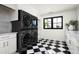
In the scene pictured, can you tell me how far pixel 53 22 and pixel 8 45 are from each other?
11.3ft

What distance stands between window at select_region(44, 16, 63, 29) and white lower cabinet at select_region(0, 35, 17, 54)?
3.09 m

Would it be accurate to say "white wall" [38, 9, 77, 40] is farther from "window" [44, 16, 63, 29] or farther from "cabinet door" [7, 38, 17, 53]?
"cabinet door" [7, 38, 17, 53]

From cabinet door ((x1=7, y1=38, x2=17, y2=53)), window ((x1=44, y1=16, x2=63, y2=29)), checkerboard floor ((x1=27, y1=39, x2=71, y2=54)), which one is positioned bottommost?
checkerboard floor ((x1=27, y1=39, x2=71, y2=54))

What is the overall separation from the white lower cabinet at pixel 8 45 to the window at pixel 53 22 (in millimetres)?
3091

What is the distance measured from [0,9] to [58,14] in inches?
136

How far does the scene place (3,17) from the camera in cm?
224

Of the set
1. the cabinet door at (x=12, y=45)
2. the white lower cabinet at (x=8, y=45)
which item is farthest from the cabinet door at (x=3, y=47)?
the cabinet door at (x=12, y=45)

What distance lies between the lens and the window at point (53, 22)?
3986 millimetres

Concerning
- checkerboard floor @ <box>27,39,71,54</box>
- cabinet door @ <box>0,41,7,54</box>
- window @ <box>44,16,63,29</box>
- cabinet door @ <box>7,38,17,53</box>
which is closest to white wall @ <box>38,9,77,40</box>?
window @ <box>44,16,63,29</box>

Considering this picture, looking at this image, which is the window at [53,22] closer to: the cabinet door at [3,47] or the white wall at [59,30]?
the white wall at [59,30]

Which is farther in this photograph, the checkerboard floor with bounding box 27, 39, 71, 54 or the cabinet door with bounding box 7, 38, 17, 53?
the checkerboard floor with bounding box 27, 39, 71, 54

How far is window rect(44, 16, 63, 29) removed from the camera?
3986 millimetres
